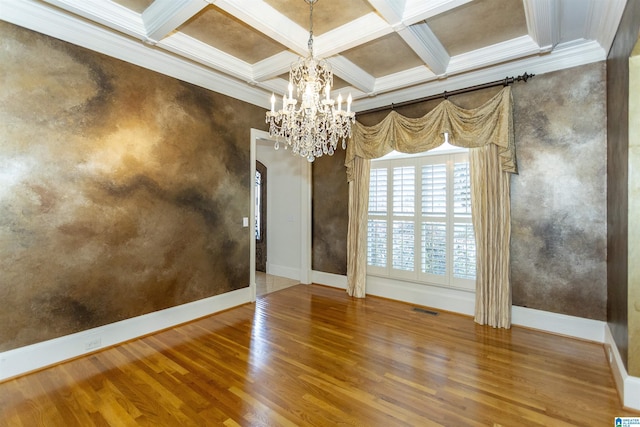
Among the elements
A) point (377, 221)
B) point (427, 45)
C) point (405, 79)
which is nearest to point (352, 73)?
point (405, 79)

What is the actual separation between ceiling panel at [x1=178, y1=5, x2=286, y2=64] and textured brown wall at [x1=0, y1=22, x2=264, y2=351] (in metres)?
0.65

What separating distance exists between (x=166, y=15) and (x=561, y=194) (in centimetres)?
431

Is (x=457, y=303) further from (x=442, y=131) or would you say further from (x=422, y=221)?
(x=442, y=131)

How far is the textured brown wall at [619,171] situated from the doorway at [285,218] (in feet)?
12.9

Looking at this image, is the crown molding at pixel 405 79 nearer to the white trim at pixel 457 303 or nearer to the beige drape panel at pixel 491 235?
the beige drape panel at pixel 491 235

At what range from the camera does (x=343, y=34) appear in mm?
3041

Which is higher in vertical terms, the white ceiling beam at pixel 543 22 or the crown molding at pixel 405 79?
the crown molding at pixel 405 79

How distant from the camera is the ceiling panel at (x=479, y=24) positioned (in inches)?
106

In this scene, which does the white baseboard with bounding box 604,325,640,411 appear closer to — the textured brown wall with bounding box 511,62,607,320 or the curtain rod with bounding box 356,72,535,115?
the textured brown wall with bounding box 511,62,607,320

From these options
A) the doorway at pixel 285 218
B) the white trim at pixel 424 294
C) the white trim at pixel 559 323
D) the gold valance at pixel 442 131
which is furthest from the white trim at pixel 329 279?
the white trim at pixel 559 323

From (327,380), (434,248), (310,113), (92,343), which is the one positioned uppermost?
(310,113)

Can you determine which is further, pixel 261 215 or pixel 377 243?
pixel 261 215

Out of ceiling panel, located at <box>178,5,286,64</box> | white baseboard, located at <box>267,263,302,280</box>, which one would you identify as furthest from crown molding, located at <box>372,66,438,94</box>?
white baseboard, located at <box>267,263,302,280</box>

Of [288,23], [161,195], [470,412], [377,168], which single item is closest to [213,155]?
[161,195]
